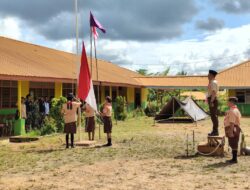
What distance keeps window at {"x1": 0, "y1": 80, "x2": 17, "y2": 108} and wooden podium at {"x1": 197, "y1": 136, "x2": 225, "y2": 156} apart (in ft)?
33.0

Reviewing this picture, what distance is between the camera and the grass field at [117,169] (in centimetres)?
739

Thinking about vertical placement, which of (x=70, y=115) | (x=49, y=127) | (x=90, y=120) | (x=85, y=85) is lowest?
(x=49, y=127)

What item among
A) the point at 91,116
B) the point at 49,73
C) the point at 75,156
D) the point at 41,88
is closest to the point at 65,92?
the point at 41,88

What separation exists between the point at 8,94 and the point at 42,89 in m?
2.86

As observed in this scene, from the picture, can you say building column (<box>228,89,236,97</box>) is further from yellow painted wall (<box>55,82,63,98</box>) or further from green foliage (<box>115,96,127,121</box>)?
yellow painted wall (<box>55,82,63,98</box>)

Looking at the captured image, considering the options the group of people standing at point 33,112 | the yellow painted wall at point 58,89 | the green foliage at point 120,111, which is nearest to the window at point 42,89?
the yellow painted wall at point 58,89

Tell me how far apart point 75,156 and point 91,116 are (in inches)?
122

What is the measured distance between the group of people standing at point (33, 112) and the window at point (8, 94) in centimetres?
108

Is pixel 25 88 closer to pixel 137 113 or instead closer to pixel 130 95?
pixel 137 113

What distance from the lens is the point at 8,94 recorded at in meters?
18.2

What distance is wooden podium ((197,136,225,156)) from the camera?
1031 cm

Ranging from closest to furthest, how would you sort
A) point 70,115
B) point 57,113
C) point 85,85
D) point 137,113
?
point 70,115
point 85,85
point 57,113
point 137,113

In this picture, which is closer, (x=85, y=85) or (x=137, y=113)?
(x=85, y=85)

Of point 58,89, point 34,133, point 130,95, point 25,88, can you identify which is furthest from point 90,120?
point 130,95
